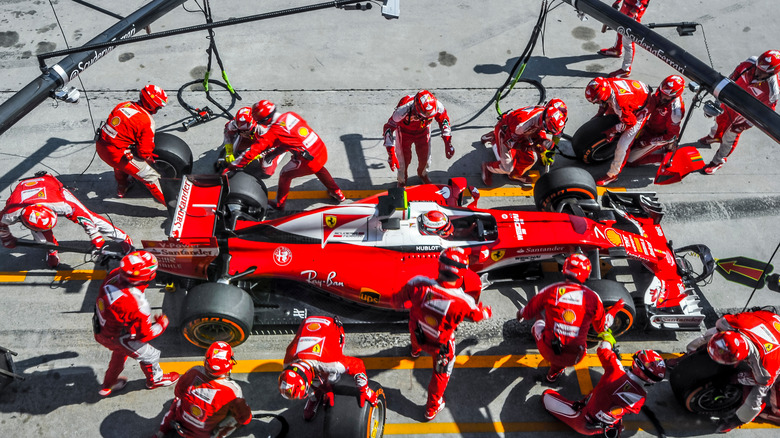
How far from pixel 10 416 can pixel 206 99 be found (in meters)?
5.55

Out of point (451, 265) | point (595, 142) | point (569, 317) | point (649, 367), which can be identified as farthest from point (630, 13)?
point (649, 367)

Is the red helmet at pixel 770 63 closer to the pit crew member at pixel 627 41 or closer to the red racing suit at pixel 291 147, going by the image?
the pit crew member at pixel 627 41

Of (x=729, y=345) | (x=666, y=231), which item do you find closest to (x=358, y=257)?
(x=729, y=345)

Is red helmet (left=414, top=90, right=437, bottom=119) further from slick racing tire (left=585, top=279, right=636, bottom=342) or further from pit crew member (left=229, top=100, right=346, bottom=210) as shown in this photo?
slick racing tire (left=585, top=279, right=636, bottom=342)

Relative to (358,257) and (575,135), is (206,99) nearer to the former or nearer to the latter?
(358,257)

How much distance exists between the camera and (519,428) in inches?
245

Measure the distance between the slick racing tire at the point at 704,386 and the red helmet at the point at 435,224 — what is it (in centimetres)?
276

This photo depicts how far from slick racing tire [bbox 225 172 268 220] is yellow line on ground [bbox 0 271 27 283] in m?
2.76

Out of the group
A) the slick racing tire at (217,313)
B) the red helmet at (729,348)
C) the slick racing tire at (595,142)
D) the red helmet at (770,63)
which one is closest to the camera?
the red helmet at (729,348)

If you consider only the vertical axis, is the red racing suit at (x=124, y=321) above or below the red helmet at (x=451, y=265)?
below

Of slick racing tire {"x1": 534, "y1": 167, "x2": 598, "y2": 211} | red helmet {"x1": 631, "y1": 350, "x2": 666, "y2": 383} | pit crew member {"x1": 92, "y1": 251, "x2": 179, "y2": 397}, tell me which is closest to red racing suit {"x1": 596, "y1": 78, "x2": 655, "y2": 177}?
slick racing tire {"x1": 534, "y1": 167, "x2": 598, "y2": 211}

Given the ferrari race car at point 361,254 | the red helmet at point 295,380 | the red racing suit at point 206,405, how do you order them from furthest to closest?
the ferrari race car at point 361,254 < the red racing suit at point 206,405 < the red helmet at point 295,380

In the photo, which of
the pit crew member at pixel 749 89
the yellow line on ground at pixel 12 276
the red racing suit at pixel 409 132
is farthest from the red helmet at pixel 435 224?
the yellow line on ground at pixel 12 276

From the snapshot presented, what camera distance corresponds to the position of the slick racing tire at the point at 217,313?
618 centimetres
